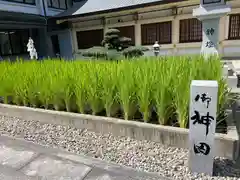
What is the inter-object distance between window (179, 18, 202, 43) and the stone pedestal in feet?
17.6

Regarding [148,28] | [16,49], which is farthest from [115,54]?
[16,49]

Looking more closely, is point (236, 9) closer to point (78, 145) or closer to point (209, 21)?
point (209, 21)

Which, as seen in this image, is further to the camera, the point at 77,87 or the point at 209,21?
the point at 209,21

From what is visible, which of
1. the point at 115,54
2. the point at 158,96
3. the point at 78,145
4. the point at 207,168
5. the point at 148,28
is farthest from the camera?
the point at 148,28

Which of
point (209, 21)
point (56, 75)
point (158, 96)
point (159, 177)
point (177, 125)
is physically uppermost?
point (209, 21)

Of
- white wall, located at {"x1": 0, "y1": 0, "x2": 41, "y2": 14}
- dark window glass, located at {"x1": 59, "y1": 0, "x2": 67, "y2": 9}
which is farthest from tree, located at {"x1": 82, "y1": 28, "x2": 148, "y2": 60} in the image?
dark window glass, located at {"x1": 59, "y1": 0, "x2": 67, "y2": 9}

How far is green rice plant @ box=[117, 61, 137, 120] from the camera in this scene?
2.78 meters

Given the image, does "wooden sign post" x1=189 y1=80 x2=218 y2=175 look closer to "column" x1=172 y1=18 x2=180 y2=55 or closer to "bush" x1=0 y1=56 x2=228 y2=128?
"bush" x1=0 y1=56 x2=228 y2=128

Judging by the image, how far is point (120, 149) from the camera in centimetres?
258

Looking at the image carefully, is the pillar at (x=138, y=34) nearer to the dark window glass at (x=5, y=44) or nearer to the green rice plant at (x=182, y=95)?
the dark window glass at (x=5, y=44)

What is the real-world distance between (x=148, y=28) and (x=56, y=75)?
949 centimetres

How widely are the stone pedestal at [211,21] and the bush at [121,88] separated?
2.50 meters

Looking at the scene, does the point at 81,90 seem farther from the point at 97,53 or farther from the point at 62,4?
the point at 62,4

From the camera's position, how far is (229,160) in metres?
2.20
